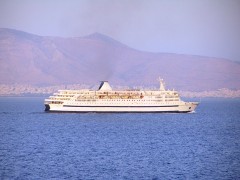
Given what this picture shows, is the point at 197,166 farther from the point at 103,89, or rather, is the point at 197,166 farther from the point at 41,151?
the point at 103,89

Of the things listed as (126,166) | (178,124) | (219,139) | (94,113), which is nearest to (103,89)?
(94,113)

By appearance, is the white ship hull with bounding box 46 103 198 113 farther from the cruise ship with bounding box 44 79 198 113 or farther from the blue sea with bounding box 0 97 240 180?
the blue sea with bounding box 0 97 240 180

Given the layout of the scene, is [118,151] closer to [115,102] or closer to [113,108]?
[113,108]

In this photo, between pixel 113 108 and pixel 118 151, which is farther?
pixel 113 108

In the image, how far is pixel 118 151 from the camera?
5962 cm

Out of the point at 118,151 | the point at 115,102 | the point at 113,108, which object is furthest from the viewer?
the point at 115,102

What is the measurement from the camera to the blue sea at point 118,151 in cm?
4788

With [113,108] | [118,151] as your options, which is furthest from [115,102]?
[118,151]

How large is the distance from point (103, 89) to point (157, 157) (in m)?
65.1

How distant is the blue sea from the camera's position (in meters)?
47.9

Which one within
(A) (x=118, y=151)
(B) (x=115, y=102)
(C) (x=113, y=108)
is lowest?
(A) (x=118, y=151)

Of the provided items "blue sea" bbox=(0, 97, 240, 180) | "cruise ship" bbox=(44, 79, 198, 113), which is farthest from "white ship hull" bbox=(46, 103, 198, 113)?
"blue sea" bbox=(0, 97, 240, 180)

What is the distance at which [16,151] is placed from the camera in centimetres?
5928

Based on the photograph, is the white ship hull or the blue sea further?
the white ship hull
